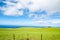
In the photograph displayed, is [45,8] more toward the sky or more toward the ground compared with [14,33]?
more toward the sky

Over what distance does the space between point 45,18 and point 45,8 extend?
0.17 meters

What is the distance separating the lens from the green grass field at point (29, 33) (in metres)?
1.95

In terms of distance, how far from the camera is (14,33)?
1.97 m

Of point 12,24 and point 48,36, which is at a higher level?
point 12,24

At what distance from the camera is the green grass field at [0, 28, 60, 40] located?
6.41 ft

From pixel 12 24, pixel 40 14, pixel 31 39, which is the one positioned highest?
pixel 40 14

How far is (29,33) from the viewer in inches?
77.2

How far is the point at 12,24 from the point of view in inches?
77.6

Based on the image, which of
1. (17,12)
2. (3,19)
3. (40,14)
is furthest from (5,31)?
(40,14)

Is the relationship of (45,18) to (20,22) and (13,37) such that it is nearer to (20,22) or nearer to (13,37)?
(20,22)

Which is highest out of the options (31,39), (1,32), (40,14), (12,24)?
(40,14)

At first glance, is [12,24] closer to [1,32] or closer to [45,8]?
[1,32]

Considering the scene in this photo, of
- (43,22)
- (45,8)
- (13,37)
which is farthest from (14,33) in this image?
(45,8)

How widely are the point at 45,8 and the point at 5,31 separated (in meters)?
0.77
